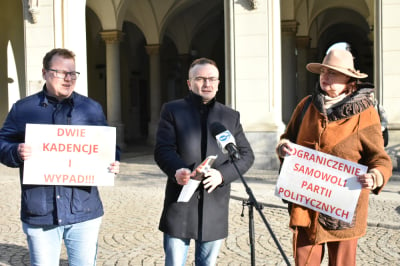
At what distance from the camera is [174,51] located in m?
26.5

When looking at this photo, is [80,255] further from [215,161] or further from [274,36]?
[274,36]

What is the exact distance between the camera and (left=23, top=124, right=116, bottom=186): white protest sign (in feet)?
9.62

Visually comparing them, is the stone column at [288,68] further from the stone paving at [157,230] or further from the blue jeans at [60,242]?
the blue jeans at [60,242]

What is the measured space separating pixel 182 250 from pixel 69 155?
37.8 inches

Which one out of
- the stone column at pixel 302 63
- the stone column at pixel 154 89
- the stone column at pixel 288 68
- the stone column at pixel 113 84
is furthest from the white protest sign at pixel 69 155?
the stone column at pixel 154 89

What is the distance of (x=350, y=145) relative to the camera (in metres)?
2.92

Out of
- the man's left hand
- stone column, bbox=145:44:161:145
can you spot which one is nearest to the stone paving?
the man's left hand

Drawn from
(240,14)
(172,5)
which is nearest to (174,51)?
(172,5)

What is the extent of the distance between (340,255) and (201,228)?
0.90 meters

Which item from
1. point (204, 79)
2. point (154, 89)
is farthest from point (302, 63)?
point (204, 79)

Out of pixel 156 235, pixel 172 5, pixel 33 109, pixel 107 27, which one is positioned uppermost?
pixel 172 5

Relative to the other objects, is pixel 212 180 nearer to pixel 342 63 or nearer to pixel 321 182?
pixel 321 182

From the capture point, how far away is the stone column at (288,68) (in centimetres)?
1588

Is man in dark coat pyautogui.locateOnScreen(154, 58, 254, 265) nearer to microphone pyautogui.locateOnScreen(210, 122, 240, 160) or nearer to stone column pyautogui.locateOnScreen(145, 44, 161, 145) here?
microphone pyautogui.locateOnScreen(210, 122, 240, 160)
